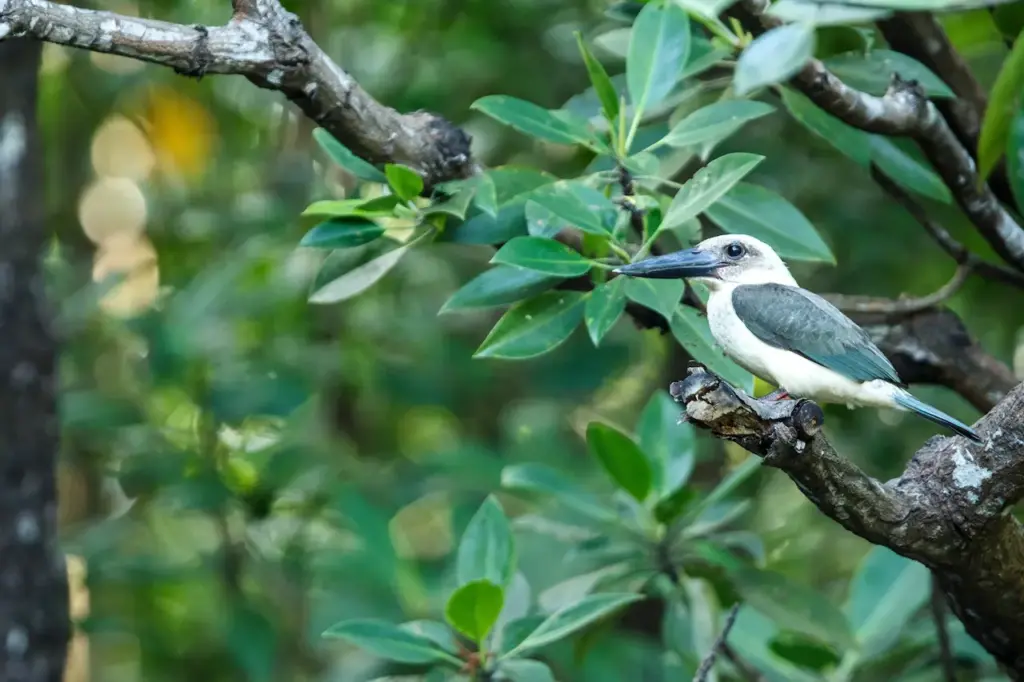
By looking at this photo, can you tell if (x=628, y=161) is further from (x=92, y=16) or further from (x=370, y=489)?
(x=370, y=489)

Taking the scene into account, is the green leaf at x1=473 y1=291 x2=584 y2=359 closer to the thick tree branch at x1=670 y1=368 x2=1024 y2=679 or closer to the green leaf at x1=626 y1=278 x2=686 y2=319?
the green leaf at x1=626 y1=278 x2=686 y2=319

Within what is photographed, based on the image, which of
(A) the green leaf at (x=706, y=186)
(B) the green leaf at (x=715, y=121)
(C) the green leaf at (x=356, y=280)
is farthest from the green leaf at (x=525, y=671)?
(B) the green leaf at (x=715, y=121)

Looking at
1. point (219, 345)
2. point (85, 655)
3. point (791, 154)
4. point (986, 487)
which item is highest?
point (986, 487)

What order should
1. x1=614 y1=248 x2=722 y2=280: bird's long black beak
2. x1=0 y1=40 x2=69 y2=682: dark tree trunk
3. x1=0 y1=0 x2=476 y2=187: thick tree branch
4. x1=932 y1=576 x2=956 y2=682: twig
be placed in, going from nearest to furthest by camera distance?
x1=0 y1=0 x2=476 y2=187: thick tree branch → x1=614 y1=248 x2=722 y2=280: bird's long black beak → x1=932 y1=576 x2=956 y2=682: twig → x1=0 y1=40 x2=69 y2=682: dark tree trunk

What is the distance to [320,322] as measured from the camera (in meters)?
4.25

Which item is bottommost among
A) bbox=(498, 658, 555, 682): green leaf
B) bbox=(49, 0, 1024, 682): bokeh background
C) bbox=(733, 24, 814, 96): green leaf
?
bbox=(49, 0, 1024, 682): bokeh background

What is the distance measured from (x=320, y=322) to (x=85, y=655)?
190 cm

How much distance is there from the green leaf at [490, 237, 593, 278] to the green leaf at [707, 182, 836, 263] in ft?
1.30

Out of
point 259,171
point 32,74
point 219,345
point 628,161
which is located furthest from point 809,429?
point 259,171

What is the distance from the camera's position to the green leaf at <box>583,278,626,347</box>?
1.76m

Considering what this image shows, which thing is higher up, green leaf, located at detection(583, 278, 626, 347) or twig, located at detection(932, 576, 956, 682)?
green leaf, located at detection(583, 278, 626, 347)

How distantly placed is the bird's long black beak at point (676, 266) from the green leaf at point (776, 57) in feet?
2.44

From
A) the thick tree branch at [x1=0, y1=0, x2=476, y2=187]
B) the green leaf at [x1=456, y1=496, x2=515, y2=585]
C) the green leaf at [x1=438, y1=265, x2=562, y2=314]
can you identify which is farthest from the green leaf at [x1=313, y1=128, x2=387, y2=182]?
the green leaf at [x1=456, y1=496, x2=515, y2=585]

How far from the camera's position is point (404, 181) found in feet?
6.19
